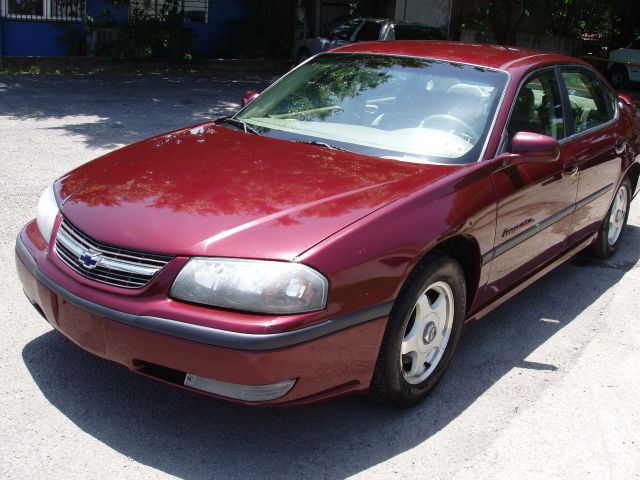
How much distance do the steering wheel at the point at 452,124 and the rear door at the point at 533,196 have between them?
0.22m

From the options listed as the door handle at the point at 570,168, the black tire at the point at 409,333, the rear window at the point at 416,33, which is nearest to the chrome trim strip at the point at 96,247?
the black tire at the point at 409,333

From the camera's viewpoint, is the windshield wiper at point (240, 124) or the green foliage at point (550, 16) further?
the green foliage at point (550, 16)

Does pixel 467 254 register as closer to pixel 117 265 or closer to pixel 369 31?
pixel 117 265

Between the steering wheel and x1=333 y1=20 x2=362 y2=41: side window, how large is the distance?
13.1 metres

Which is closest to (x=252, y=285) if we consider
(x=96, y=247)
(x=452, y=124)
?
(x=96, y=247)

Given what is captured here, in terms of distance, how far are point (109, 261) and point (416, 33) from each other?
552 inches

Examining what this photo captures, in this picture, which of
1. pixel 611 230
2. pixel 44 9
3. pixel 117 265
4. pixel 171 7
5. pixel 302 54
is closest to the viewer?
pixel 117 265

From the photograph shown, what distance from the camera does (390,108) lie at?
433 centimetres

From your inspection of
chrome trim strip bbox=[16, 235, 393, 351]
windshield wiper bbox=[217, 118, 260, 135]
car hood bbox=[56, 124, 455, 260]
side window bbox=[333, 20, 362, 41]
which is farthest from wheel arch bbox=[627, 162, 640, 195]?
side window bbox=[333, 20, 362, 41]

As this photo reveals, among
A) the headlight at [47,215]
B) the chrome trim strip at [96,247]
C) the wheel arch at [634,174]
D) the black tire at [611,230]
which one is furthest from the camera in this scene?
the wheel arch at [634,174]

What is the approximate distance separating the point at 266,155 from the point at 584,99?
254 cm

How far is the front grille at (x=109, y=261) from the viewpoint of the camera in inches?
120

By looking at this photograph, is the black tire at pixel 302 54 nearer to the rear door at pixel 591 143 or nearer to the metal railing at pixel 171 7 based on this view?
the metal railing at pixel 171 7

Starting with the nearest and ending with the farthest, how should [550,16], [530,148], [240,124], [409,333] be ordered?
[409,333]
[530,148]
[240,124]
[550,16]
